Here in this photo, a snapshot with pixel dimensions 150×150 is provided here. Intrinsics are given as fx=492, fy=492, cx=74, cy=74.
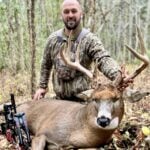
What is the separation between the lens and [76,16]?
7668mm

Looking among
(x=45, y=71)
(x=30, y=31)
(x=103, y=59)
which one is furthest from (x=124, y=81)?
(x=30, y=31)

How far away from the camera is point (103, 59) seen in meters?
7.27

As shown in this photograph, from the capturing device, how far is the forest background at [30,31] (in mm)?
11180

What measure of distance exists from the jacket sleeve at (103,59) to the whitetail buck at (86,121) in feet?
1.47

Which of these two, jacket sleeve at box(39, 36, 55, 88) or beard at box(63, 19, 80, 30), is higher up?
beard at box(63, 19, 80, 30)

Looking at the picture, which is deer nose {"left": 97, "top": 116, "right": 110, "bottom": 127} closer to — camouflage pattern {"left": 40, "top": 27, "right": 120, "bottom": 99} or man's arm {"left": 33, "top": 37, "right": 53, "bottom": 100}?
camouflage pattern {"left": 40, "top": 27, "right": 120, "bottom": 99}

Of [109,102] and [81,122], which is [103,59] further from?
[109,102]

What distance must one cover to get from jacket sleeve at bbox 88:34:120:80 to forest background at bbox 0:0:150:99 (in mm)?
2241

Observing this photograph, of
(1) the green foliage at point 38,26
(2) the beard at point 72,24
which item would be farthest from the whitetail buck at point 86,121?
(1) the green foliage at point 38,26

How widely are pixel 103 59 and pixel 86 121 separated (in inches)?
51.6

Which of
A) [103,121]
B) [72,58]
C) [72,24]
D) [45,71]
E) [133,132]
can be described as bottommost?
[133,132]

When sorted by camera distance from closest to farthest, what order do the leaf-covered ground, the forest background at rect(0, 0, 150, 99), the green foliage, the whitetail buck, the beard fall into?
1. the whitetail buck
2. the leaf-covered ground
3. the beard
4. the forest background at rect(0, 0, 150, 99)
5. the green foliage

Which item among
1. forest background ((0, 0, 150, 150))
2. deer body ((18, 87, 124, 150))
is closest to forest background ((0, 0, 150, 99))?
forest background ((0, 0, 150, 150))

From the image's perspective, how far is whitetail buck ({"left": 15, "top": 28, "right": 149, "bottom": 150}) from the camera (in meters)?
5.97
